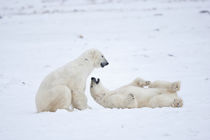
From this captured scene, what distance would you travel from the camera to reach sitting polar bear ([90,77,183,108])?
6102 mm

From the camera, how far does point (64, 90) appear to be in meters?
5.99

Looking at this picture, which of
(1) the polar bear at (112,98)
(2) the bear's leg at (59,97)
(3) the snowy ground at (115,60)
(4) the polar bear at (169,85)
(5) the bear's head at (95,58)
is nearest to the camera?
(3) the snowy ground at (115,60)

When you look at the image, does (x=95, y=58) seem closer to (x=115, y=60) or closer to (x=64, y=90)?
(x=64, y=90)

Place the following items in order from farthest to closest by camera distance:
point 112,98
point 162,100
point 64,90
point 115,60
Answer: point 115,60
point 112,98
point 162,100
point 64,90

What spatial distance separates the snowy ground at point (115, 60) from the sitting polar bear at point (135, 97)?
475mm

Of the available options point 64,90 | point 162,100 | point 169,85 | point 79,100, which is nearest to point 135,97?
point 162,100

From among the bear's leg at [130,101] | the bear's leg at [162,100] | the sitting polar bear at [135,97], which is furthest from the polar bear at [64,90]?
the bear's leg at [162,100]

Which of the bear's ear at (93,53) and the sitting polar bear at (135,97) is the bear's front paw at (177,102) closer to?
the sitting polar bear at (135,97)

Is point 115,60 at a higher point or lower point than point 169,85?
lower

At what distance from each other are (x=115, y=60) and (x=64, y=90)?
7501mm

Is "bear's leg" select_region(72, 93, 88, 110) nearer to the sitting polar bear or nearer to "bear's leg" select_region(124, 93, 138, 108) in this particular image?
the sitting polar bear

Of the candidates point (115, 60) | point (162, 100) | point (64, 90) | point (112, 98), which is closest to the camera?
point (64, 90)

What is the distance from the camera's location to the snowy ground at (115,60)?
461 centimetres

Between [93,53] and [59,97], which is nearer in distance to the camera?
[59,97]
